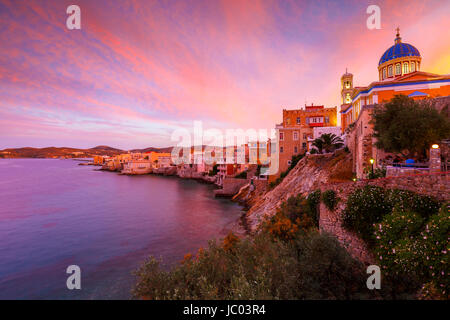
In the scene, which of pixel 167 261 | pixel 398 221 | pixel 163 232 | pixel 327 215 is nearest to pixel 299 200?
pixel 327 215

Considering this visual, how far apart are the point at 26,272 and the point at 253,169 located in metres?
40.9

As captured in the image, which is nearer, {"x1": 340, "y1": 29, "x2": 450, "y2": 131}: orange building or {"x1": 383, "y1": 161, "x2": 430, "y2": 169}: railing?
{"x1": 383, "y1": 161, "x2": 430, "y2": 169}: railing

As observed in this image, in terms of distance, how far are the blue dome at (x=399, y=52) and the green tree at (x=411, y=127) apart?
26.9m

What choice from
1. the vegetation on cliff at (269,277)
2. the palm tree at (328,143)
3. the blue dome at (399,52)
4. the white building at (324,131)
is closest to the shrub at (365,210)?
the vegetation on cliff at (269,277)

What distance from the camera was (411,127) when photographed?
10445mm

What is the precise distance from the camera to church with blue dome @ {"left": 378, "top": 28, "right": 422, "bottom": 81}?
28.8 metres

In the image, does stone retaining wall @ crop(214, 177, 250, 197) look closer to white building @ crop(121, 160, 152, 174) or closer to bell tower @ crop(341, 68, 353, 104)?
bell tower @ crop(341, 68, 353, 104)

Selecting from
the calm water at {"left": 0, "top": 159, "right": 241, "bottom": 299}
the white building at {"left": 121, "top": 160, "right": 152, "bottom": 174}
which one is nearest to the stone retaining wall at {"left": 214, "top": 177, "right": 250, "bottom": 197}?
the calm water at {"left": 0, "top": 159, "right": 241, "bottom": 299}

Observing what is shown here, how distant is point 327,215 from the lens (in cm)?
1116

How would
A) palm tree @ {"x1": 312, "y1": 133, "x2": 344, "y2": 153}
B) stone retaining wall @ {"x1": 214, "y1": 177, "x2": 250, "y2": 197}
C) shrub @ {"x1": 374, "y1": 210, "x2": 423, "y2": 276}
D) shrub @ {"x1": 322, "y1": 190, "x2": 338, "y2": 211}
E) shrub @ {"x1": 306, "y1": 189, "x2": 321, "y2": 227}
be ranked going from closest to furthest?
shrub @ {"x1": 374, "y1": 210, "x2": 423, "y2": 276} → shrub @ {"x1": 322, "y1": 190, "x2": 338, "y2": 211} → shrub @ {"x1": 306, "y1": 189, "x2": 321, "y2": 227} → palm tree @ {"x1": 312, "y1": 133, "x2": 344, "y2": 153} → stone retaining wall @ {"x1": 214, "y1": 177, "x2": 250, "y2": 197}

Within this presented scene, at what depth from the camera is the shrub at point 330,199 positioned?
35.6 ft

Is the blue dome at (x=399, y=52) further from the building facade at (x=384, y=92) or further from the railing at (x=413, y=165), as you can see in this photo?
the railing at (x=413, y=165)

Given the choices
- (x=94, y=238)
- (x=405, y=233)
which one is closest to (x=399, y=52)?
(x=405, y=233)
